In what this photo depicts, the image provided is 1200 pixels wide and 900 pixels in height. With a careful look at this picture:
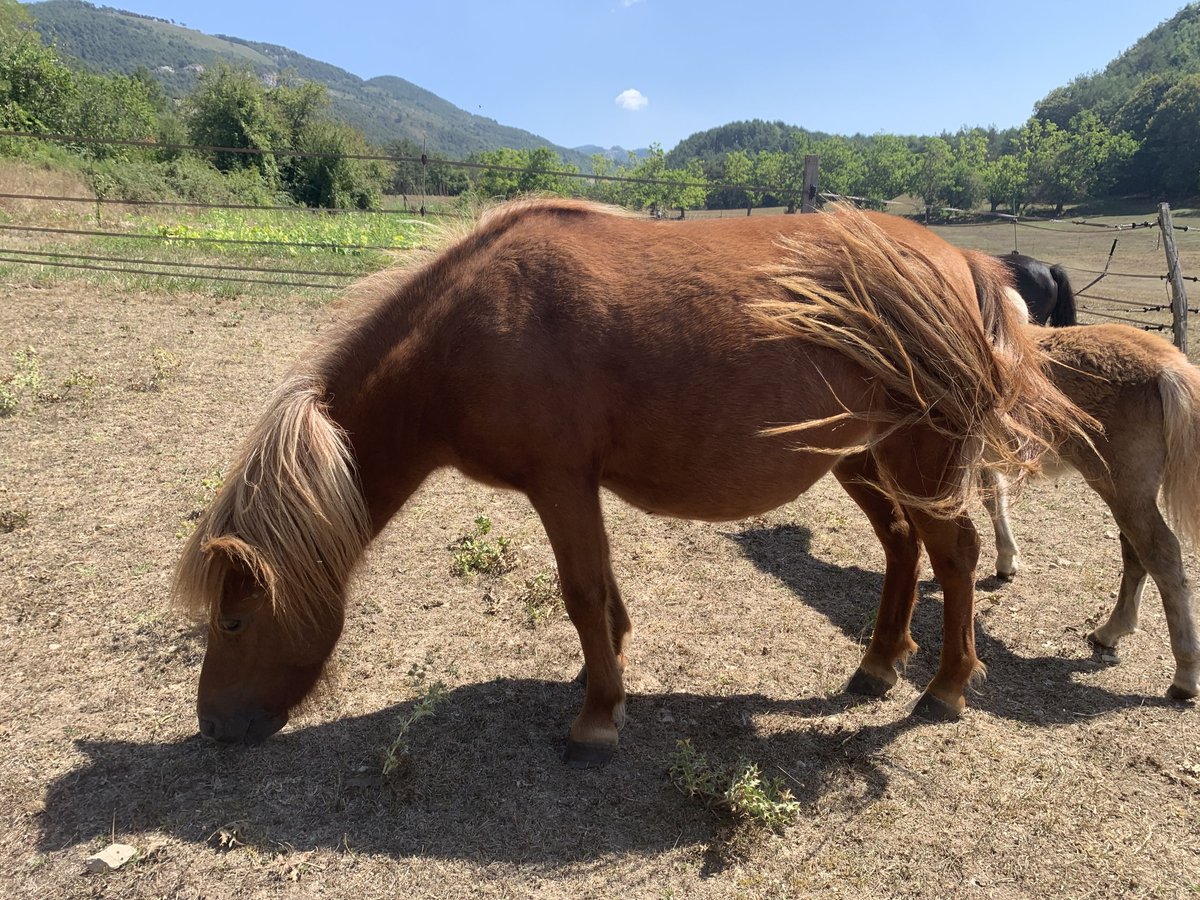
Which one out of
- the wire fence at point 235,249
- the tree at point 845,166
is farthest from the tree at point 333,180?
the tree at point 845,166

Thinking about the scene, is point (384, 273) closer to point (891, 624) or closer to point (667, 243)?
point (667, 243)

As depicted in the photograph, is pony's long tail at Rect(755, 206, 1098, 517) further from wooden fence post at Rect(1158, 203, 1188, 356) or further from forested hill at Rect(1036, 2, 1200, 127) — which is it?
forested hill at Rect(1036, 2, 1200, 127)

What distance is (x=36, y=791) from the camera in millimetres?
2312

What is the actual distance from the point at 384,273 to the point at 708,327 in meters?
1.35

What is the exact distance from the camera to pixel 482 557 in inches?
156

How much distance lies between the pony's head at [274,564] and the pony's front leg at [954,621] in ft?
7.86

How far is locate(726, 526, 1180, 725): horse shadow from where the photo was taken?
3.05m

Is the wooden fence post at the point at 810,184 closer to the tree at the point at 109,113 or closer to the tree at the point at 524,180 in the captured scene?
the tree at the point at 524,180

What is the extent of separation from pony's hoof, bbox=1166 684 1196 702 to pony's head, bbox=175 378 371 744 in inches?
149

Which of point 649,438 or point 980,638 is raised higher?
point 649,438

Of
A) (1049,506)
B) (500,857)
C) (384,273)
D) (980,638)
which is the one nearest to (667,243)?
(384,273)

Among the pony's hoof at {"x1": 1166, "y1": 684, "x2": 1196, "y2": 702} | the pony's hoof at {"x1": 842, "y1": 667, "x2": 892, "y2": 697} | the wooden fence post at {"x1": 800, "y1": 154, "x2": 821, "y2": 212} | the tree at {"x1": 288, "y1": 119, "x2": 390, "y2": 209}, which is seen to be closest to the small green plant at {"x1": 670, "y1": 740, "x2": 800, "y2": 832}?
the pony's hoof at {"x1": 842, "y1": 667, "x2": 892, "y2": 697}

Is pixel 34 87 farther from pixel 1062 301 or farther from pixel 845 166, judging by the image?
pixel 845 166

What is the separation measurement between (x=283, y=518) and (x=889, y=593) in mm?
2716
